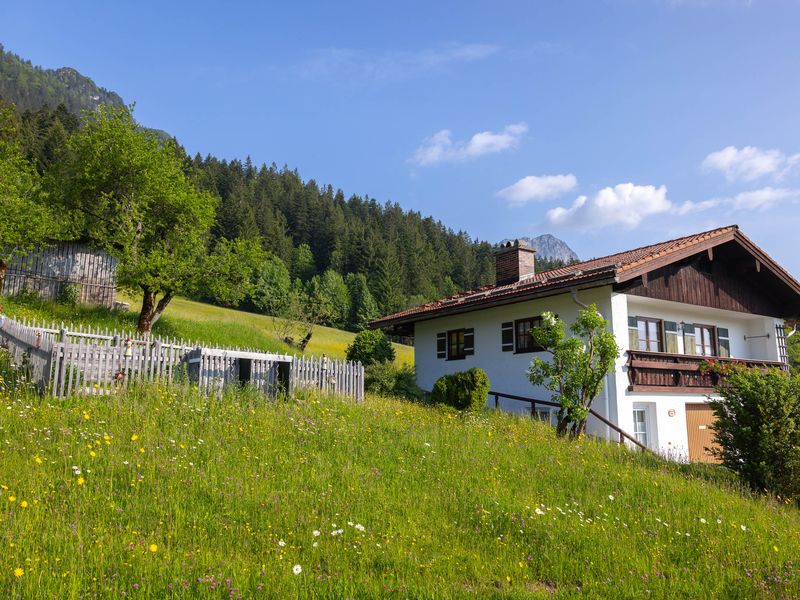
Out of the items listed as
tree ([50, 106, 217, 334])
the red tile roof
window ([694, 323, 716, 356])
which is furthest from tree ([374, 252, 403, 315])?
window ([694, 323, 716, 356])

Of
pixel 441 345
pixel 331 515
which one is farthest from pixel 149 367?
pixel 441 345

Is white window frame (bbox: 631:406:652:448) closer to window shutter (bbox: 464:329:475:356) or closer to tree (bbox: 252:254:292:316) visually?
window shutter (bbox: 464:329:475:356)

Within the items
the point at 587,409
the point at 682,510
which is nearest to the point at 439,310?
the point at 587,409

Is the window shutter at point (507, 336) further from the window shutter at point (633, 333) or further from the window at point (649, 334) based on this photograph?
the window at point (649, 334)

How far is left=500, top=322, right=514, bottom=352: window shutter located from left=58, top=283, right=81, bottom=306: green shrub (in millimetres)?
17896

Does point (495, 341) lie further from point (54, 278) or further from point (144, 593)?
point (54, 278)

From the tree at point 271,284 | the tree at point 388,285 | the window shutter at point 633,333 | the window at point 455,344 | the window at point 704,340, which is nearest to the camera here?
the window shutter at point 633,333

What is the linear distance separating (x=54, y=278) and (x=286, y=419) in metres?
20.4

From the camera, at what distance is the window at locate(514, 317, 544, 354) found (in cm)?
1886

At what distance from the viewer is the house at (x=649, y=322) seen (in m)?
17.1

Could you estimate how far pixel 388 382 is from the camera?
1975cm

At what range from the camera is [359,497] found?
6.69 meters

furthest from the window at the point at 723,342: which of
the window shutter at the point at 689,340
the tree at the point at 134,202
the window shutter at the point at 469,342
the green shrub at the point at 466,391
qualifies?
the tree at the point at 134,202

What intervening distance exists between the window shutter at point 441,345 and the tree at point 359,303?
53.7 metres
